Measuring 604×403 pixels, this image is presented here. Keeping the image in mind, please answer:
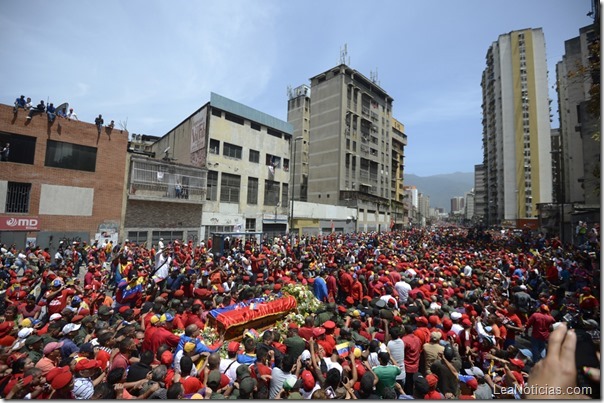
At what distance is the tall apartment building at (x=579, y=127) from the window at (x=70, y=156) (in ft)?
113

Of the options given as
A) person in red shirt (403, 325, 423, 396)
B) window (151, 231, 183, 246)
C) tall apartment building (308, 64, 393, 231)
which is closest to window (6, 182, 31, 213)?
window (151, 231, 183, 246)

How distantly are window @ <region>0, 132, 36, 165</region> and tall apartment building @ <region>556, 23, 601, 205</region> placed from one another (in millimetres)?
36470

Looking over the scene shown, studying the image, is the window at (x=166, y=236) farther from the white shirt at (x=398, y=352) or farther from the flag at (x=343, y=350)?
the white shirt at (x=398, y=352)

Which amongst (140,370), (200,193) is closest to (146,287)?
(140,370)

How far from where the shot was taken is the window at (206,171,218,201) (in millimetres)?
25656

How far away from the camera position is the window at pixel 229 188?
87.7ft

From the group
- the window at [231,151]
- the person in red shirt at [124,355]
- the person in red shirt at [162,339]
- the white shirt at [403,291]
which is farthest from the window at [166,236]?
the white shirt at [403,291]

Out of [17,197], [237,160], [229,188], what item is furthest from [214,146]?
[17,197]

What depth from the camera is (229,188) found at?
27.2 meters

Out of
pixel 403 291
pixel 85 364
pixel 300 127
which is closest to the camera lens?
pixel 85 364

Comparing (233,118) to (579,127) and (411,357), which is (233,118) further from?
(579,127)

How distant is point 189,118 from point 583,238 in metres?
35.3

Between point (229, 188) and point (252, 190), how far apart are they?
2928 mm

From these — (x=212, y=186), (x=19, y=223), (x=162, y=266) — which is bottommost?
(x=162, y=266)
